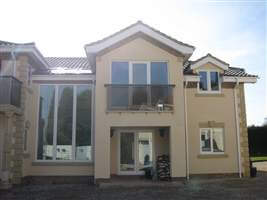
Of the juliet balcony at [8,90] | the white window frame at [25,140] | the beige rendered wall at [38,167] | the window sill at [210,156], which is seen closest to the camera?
the juliet balcony at [8,90]

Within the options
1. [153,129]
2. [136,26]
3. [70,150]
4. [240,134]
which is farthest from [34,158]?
[240,134]

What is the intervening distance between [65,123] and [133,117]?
3.88m

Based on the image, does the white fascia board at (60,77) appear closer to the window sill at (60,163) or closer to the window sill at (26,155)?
the window sill at (26,155)

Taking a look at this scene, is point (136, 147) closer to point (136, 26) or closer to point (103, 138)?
point (103, 138)

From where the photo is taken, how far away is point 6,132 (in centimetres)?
1348

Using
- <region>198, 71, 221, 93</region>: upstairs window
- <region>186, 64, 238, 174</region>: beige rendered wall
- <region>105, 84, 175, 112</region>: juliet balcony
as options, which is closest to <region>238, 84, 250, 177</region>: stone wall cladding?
<region>186, 64, 238, 174</region>: beige rendered wall

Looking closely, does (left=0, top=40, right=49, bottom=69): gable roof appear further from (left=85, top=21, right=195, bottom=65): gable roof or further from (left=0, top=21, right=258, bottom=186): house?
(left=85, top=21, right=195, bottom=65): gable roof

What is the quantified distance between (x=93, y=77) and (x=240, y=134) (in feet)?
28.4

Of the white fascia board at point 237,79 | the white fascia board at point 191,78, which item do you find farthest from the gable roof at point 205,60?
the white fascia board at point 237,79

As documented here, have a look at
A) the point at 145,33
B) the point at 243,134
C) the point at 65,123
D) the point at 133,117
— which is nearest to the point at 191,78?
the point at 145,33

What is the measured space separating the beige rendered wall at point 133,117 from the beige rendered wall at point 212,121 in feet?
6.83

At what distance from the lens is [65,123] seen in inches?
627

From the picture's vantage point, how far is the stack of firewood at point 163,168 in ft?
48.3

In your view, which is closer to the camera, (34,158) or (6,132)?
(6,132)
